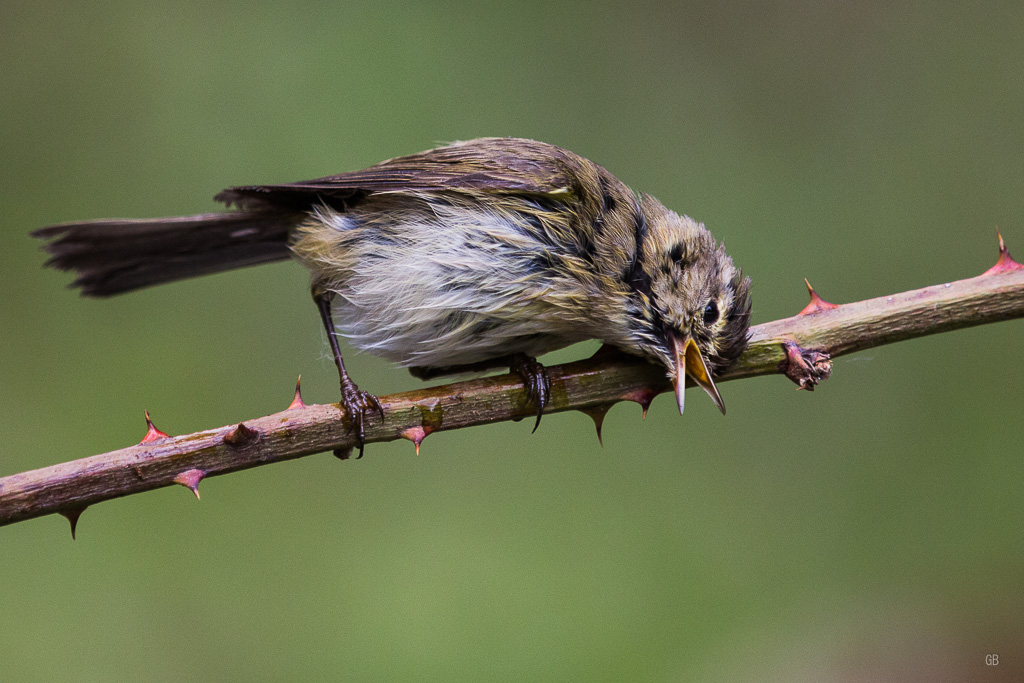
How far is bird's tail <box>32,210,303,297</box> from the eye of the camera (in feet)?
10.7

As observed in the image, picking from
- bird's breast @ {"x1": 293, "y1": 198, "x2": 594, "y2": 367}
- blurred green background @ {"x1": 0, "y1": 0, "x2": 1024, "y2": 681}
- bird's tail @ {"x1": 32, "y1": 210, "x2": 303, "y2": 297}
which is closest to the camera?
bird's breast @ {"x1": 293, "y1": 198, "x2": 594, "y2": 367}

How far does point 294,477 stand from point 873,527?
2829 millimetres

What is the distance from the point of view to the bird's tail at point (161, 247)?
3271mm

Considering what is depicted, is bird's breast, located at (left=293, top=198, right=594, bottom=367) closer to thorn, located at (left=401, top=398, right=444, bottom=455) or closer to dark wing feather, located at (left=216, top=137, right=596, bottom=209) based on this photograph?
dark wing feather, located at (left=216, top=137, right=596, bottom=209)

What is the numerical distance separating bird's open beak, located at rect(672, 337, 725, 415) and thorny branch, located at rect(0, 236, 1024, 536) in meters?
0.13

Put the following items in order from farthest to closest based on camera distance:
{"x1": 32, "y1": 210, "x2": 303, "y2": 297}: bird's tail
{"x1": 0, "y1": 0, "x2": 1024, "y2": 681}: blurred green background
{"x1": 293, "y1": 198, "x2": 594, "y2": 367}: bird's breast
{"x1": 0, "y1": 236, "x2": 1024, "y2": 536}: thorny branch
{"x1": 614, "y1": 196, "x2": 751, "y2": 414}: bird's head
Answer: {"x1": 0, "y1": 0, "x2": 1024, "y2": 681}: blurred green background < {"x1": 32, "y1": 210, "x2": 303, "y2": 297}: bird's tail < {"x1": 293, "y1": 198, "x2": 594, "y2": 367}: bird's breast < {"x1": 614, "y1": 196, "x2": 751, "y2": 414}: bird's head < {"x1": 0, "y1": 236, "x2": 1024, "y2": 536}: thorny branch

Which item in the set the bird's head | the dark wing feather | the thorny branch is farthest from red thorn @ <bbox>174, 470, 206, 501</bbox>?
the bird's head

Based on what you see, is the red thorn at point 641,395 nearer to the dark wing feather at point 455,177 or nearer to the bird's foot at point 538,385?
the bird's foot at point 538,385

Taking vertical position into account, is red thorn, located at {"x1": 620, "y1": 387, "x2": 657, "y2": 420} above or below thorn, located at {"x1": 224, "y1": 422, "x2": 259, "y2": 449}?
below

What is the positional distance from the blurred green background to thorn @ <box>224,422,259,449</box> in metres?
1.51

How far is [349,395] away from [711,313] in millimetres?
1143

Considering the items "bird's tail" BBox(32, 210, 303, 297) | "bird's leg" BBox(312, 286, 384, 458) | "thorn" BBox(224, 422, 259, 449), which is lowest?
"thorn" BBox(224, 422, 259, 449)

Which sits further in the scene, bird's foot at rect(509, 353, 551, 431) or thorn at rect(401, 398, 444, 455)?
bird's foot at rect(509, 353, 551, 431)

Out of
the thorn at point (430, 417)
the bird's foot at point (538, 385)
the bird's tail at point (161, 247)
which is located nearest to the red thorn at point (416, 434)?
the thorn at point (430, 417)
